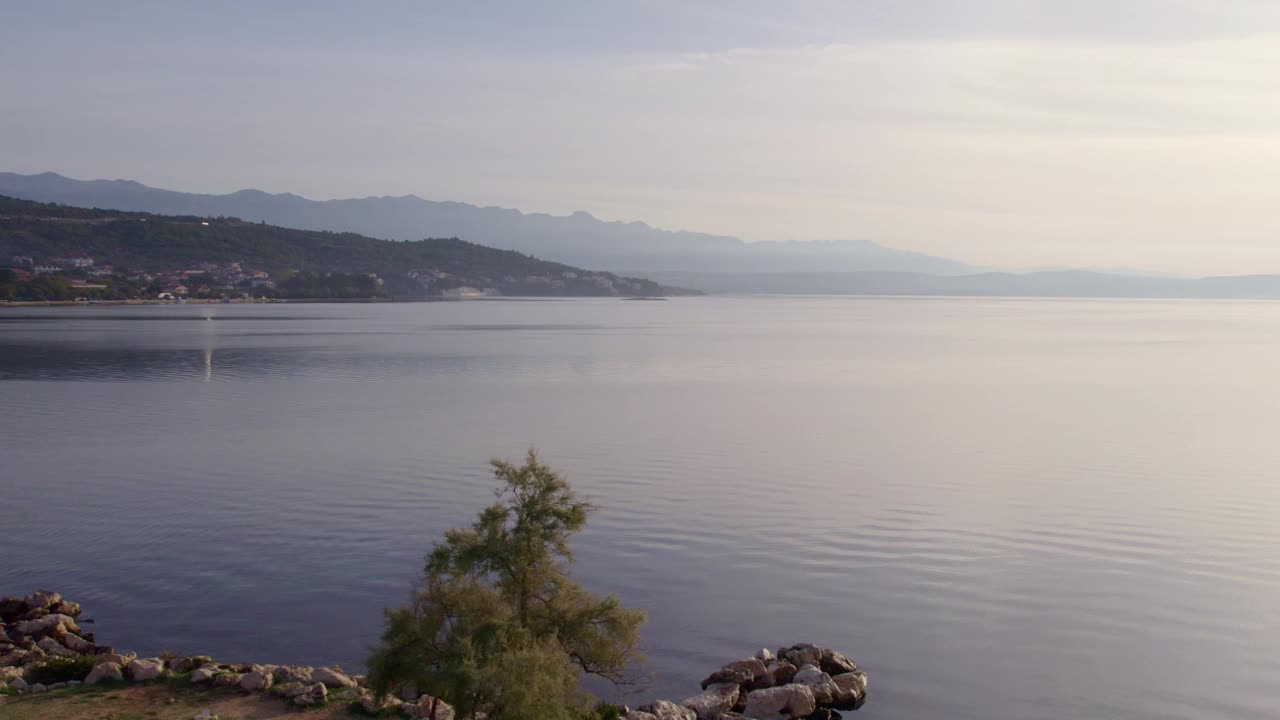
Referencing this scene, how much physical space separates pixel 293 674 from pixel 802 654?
4994mm

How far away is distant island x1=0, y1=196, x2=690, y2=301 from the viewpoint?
124438mm

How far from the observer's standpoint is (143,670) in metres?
10.2

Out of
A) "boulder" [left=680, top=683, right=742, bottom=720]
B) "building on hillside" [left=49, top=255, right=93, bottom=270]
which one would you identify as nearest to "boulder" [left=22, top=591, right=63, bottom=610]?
"boulder" [left=680, top=683, right=742, bottom=720]

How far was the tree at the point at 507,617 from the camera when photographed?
8438mm

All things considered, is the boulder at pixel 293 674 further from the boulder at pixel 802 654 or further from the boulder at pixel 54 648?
the boulder at pixel 802 654

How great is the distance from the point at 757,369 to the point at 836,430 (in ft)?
61.3

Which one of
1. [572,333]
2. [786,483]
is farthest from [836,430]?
[572,333]

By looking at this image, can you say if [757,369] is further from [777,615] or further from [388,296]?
[388,296]

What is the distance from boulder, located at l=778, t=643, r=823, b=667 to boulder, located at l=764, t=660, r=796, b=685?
8.4 inches

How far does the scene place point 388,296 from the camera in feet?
529

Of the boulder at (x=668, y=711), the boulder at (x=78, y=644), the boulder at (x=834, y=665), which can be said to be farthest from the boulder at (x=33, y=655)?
the boulder at (x=834, y=665)

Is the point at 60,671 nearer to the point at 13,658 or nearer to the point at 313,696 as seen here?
the point at 13,658

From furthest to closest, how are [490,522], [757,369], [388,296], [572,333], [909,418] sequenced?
[388,296], [572,333], [757,369], [909,418], [490,522]

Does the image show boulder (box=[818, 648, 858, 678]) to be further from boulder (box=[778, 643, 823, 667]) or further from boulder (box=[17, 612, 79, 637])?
boulder (box=[17, 612, 79, 637])
